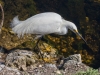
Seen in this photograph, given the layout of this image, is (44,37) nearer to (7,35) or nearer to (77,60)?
(7,35)

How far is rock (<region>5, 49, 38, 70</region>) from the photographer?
589 cm

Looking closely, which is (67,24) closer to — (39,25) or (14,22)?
(39,25)

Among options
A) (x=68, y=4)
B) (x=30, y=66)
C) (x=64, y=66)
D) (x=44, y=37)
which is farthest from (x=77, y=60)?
(x=68, y=4)

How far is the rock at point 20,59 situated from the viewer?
5886 millimetres

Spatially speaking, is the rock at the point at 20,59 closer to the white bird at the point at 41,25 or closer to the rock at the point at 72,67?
the white bird at the point at 41,25

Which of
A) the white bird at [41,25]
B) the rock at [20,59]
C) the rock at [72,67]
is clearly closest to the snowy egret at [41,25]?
the white bird at [41,25]

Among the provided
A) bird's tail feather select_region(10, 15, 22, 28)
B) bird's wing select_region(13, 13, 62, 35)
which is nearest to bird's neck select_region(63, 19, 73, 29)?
bird's wing select_region(13, 13, 62, 35)

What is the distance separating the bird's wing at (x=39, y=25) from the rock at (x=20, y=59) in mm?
427

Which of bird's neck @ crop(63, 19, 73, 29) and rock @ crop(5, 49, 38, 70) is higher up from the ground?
bird's neck @ crop(63, 19, 73, 29)

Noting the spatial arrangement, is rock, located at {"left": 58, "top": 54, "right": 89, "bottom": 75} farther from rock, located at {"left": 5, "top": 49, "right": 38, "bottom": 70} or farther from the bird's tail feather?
the bird's tail feather

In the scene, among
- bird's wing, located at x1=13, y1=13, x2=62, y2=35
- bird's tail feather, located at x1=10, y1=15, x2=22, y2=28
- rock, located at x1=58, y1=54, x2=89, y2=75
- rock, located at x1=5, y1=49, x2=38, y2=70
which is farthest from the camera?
bird's tail feather, located at x1=10, y1=15, x2=22, y2=28

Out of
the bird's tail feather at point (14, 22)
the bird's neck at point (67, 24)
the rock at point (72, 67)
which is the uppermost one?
the bird's neck at point (67, 24)

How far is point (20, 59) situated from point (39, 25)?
37.1 inches

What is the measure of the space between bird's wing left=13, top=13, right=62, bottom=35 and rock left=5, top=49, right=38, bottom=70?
43cm
